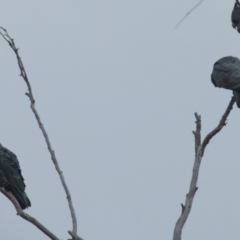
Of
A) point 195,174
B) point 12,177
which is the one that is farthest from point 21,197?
point 195,174

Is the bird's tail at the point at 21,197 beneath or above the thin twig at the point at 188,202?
above

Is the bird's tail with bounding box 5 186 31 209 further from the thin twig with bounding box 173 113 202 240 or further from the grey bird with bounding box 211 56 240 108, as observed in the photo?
the thin twig with bounding box 173 113 202 240

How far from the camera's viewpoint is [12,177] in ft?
23.7

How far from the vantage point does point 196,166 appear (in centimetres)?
404

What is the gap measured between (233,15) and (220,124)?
4410 mm

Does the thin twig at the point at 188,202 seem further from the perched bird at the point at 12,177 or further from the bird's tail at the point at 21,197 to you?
the perched bird at the point at 12,177

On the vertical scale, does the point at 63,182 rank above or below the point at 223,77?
below

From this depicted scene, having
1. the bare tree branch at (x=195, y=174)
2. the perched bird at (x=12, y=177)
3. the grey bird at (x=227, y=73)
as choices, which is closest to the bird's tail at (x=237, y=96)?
the grey bird at (x=227, y=73)

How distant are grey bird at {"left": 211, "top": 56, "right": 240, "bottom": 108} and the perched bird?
9.21 ft

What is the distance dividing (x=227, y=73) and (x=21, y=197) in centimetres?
302

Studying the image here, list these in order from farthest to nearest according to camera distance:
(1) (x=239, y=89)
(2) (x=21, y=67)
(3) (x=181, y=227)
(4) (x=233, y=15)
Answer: (4) (x=233, y=15) < (1) (x=239, y=89) < (2) (x=21, y=67) < (3) (x=181, y=227)

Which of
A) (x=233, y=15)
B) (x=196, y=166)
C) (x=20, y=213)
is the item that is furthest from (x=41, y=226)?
(x=233, y=15)

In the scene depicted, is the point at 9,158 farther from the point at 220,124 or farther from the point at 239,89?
the point at 220,124

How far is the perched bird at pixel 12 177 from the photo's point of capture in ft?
23.2
